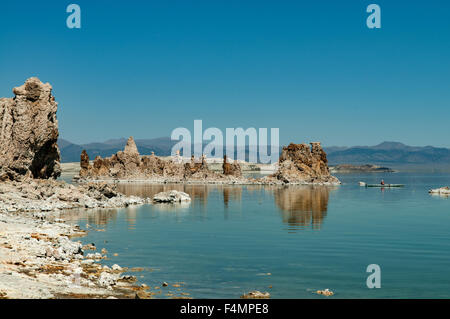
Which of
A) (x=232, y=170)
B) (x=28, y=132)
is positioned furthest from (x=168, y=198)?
(x=232, y=170)

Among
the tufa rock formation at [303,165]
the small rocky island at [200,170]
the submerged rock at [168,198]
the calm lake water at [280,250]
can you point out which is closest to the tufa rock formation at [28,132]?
the calm lake water at [280,250]

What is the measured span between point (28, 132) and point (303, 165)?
94336mm

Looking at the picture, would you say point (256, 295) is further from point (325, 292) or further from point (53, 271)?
point (53, 271)

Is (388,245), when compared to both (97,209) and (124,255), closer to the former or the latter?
(124,255)

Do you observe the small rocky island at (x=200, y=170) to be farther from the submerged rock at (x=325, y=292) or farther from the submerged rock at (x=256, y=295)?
the submerged rock at (x=256, y=295)

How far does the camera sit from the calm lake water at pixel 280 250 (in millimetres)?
19844

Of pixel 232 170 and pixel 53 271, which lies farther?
pixel 232 170

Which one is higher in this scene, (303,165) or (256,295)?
(303,165)

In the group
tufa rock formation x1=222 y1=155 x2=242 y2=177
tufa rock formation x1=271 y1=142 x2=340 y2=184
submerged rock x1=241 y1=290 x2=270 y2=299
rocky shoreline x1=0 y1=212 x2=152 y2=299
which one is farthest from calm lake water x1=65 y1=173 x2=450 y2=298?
tufa rock formation x1=222 y1=155 x2=242 y2=177

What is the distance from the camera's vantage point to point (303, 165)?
13250 centimetres

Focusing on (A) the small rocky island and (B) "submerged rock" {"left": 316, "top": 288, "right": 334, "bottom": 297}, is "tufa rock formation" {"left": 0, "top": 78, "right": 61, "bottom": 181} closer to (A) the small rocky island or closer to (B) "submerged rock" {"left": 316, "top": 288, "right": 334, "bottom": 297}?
(B) "submerged rock" {"left": 316, "top": 288, "right": 334, "bottom": 297}

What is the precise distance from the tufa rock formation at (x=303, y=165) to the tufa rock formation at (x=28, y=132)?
288ft

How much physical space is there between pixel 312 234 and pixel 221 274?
50.3 feet

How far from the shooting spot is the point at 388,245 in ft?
101
